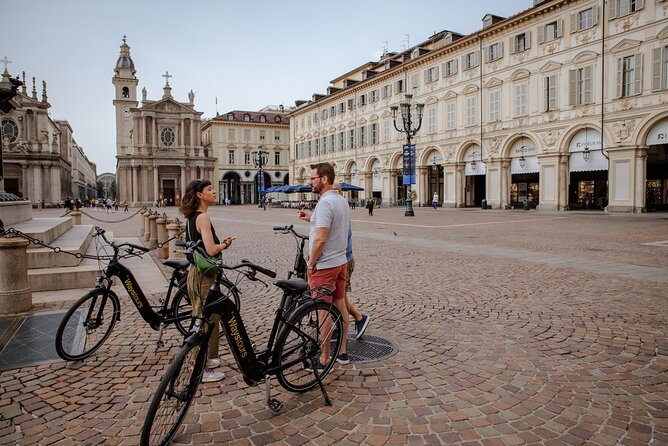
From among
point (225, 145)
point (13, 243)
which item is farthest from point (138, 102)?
point (13, 243)

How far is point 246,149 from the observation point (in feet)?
250

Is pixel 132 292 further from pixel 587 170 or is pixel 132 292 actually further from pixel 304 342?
pixel 587 170

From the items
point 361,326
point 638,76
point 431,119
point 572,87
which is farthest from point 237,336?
point 431,119

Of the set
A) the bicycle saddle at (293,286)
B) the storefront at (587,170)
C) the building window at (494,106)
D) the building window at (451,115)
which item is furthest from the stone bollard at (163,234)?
the building window at (451,115)

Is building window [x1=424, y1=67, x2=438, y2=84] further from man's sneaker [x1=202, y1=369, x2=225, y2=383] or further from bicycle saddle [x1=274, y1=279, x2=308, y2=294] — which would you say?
man's sneaker [x1=202, y1=369, x2=225, y2=383]

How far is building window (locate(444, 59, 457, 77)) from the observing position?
3812 centimetres

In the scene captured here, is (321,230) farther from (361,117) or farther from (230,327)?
(361,117)

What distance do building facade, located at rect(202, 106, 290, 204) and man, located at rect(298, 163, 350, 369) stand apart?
71187 mm

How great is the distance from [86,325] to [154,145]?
7004 cm

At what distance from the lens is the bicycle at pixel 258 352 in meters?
2.94

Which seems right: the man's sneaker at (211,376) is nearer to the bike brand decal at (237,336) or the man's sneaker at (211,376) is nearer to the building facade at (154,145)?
the bike brand decal at (237,336)

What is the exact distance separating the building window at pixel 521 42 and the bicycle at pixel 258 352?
34.3 m

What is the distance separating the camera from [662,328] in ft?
17.5

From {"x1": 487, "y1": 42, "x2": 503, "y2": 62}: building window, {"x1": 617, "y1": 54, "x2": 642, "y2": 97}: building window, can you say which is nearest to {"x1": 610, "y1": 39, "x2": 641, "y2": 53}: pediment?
{"x1": 617, "y1": 54, "x2": 642, "y2": 97}: building window
